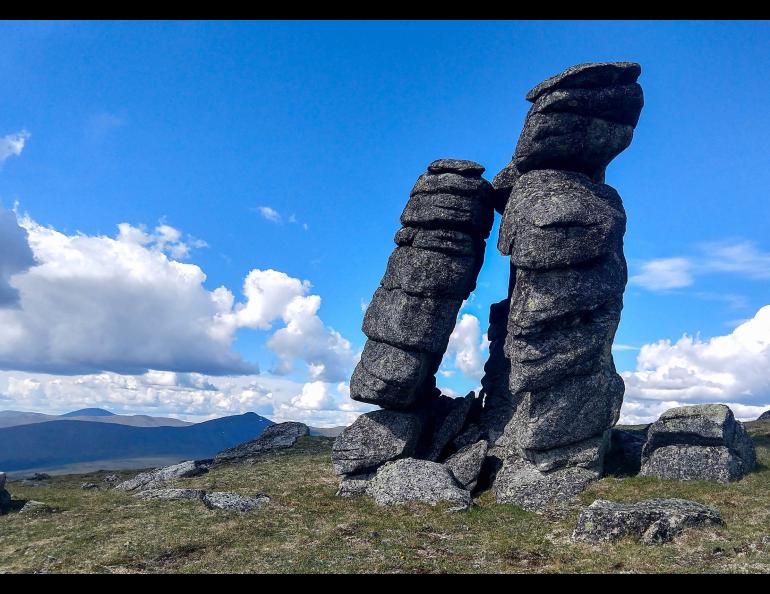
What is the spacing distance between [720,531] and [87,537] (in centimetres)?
3262

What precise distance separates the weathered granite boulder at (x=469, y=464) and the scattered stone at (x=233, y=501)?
14.0m

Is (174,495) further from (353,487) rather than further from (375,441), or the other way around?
(375,441)

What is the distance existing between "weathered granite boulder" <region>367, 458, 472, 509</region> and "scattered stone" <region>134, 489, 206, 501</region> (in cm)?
1277

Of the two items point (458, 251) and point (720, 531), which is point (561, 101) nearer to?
point (458, 251)

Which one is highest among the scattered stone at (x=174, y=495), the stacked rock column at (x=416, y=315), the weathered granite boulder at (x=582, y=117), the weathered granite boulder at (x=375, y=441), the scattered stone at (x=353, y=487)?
the weathered granite boulder at (x=582, y=117)

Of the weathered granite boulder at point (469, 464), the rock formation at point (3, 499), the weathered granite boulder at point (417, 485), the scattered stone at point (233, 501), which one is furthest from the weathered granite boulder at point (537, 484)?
the rock formation at point (3, 499)

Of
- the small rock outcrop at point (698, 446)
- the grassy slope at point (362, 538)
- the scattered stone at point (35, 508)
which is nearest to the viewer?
the grassy slope at point (362, 538)

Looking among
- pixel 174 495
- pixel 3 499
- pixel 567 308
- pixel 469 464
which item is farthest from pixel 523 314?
pixel 3 499

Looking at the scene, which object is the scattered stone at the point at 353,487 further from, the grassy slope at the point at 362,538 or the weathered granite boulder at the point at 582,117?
the weathered granite boulder at the point at 582,117

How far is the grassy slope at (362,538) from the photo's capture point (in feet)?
81.2

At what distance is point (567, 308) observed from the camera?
133 feet

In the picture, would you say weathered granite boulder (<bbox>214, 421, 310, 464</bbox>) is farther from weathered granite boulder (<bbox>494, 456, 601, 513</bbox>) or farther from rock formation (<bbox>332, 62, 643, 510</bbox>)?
weathered granite boulder (<bbox>494, 456, 601, 513</bbox>)

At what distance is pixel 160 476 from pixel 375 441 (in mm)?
21381
